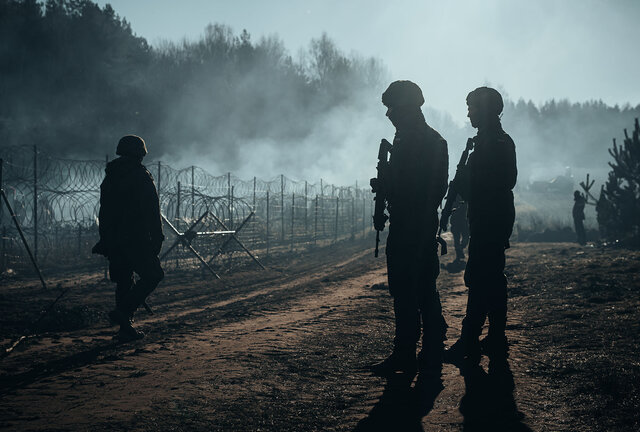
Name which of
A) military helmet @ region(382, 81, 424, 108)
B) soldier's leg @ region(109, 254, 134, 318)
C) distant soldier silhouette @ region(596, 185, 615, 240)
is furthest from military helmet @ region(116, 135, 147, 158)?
distant soldier silhouette @ region(596, 185, 615, 240)

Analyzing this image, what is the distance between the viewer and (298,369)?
454 cm

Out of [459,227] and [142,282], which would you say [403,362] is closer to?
[142,282]

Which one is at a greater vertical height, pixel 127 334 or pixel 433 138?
pixel 433 138

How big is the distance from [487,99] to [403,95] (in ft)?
3.06

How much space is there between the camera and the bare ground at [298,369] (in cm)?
334

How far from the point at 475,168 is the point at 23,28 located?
124ft

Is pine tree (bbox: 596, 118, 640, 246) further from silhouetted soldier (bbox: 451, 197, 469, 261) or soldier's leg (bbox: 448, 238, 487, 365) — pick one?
soldier's leg (bbox: 448, 238, 487, 365)

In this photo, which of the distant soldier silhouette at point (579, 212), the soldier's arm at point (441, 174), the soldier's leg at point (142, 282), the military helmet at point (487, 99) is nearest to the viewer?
the soldier's arm at point (441, 174)

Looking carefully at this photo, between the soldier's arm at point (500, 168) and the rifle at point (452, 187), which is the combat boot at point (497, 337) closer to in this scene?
the rifle at point (452, 187)

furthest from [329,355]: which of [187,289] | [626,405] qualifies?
[187,289]

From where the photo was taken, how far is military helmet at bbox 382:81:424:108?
4.35 metres

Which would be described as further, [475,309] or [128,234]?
[128,234]

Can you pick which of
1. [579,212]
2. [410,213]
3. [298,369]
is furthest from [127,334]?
[579,212]

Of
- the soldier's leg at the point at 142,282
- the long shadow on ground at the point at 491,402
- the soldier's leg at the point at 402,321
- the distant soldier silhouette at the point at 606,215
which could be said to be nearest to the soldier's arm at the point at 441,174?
the soldier's leg at the point at 402,321
